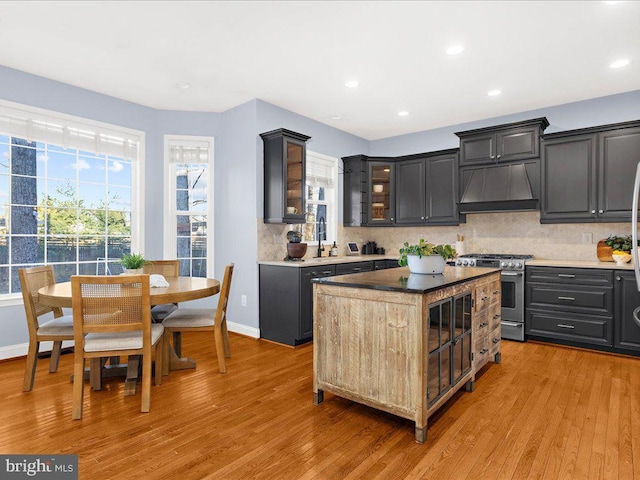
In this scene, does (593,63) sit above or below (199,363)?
above

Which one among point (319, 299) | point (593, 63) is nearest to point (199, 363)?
point (319, 299)

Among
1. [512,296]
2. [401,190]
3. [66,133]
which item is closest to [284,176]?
[401,190]

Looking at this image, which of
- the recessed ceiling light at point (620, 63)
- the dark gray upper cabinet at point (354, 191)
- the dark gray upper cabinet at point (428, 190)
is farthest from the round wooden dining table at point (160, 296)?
the recessed ceiling light at point (620, 63)

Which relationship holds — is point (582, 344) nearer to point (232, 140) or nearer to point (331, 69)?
point (331, 69)

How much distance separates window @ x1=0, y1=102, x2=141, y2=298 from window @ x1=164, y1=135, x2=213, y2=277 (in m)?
0.40

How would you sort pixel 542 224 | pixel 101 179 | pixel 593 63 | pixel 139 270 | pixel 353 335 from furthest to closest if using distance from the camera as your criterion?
pixel 542 224 < pixel 101 179 < pixel 593 63 < pixel 139 270 < pixel 353 335

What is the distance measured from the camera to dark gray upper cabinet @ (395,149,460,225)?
209 inches

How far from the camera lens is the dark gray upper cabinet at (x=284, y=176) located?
445 cm

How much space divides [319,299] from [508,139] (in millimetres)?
3483

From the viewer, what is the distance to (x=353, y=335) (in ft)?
8.25

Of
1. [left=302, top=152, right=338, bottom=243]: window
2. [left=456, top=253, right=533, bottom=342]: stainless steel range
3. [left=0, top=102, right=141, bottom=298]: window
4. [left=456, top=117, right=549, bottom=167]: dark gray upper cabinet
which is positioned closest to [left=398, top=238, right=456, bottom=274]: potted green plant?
[left=456, top=253, right=533, bottom=342]: stainless steel range

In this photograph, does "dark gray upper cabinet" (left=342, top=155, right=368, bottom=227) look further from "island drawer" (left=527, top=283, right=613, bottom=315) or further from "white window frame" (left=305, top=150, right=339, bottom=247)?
"island drawer" (left=527, top=283, right=613, bottom=315)

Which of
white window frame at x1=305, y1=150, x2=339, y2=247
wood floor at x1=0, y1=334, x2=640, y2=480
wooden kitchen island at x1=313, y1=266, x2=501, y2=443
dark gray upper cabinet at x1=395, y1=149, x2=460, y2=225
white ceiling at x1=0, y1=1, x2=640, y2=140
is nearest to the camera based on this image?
wood floor at x1=0, y1=334, x2=640, y2=480

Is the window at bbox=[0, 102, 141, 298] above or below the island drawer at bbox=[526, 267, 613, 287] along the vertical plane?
above
